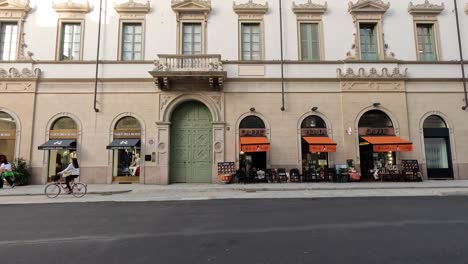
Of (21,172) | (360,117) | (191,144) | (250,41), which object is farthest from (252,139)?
(21,172)

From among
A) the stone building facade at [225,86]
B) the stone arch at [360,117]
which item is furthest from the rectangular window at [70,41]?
the stone arch at [360,117]

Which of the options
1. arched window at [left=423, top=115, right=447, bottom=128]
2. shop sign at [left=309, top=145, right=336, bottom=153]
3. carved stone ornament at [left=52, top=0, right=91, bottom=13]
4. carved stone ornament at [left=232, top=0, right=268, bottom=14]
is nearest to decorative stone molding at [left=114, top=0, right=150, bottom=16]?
carved stone ornament at [left=52, top=0, right=91, bottom=13]

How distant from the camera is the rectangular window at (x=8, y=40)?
1780 cm

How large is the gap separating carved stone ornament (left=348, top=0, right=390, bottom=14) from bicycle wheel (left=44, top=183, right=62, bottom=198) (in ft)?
64.8

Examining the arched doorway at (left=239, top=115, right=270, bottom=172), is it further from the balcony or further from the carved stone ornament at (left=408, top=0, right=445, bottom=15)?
the carved stone ornament at (left=408, top=0, right=445, bottom=15)

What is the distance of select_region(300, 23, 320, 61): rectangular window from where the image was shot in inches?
726

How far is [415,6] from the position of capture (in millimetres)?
18594

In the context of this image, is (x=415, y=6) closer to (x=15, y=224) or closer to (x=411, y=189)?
(x=411, y=189)

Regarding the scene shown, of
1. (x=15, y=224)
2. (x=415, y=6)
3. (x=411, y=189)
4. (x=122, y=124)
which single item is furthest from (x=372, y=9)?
(x=15, y=224)

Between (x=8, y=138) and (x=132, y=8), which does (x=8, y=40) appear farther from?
(x=132, y=8)

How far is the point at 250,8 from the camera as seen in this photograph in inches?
720

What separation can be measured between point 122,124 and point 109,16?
23.0 ft

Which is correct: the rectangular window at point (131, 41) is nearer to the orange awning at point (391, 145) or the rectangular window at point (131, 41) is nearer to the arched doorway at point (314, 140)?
the arched doorway at point (314, 140)

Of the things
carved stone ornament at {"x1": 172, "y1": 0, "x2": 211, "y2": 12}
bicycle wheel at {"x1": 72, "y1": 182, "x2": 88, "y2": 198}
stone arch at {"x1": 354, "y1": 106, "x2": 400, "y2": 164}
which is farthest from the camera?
carved stone ornament at {"x1": 172, "y1": 0, "x2": 211, "y2": 12}
